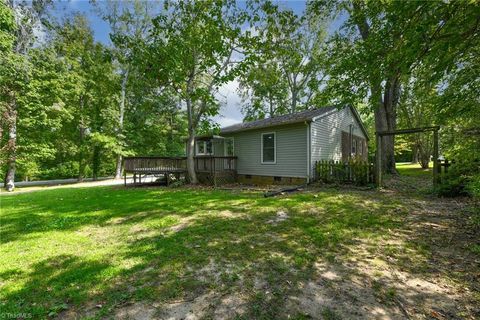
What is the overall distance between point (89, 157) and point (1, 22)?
36.2 feet

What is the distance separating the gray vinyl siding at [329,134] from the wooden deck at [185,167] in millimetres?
4843

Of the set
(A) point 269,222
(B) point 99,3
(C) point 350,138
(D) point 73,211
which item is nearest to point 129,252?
(A) point 269,222

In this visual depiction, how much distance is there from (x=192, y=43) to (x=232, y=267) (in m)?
10.7

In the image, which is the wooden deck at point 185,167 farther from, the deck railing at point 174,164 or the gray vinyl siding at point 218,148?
the gray vinyl siding at point 218,148

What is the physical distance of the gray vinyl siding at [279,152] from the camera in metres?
11.4

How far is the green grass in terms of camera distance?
2.71 metres

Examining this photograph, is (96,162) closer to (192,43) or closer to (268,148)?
(192,43)

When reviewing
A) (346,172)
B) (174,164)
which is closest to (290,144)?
(346,172)

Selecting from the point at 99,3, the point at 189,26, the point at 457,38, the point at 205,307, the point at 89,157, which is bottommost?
the point at 205,307

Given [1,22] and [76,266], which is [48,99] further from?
[76,266]

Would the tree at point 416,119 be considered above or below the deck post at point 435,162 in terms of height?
above

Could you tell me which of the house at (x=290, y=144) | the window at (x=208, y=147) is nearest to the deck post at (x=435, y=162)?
the house at (x=290, y=144)

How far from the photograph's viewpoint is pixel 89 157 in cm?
2089

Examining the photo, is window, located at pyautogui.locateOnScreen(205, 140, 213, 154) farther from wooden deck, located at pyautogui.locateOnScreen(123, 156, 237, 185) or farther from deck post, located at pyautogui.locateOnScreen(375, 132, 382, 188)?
deck post, located at pyautogui.locateOnScreen(375, 132, 382, 188)
